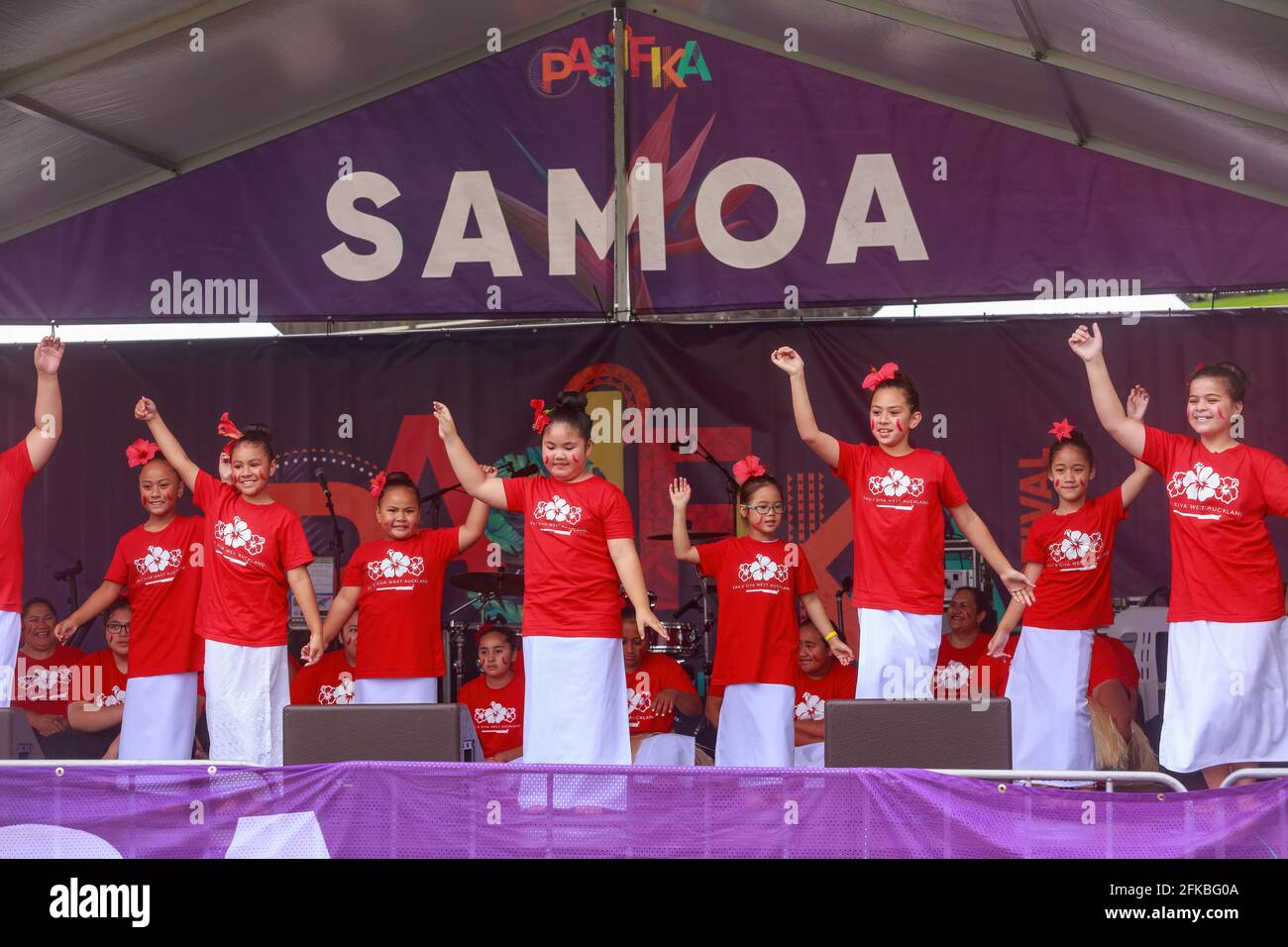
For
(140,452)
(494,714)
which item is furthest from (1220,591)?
(140,452)

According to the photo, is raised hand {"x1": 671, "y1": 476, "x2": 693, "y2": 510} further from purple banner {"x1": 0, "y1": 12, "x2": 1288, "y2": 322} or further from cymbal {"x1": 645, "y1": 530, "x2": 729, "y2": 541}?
purple banner {"x1": 0, "y1": 12, "x2": 1288, "y2": 322}

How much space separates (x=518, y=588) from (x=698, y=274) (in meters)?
2.03

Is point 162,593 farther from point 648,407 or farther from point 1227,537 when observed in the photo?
point 1227,537

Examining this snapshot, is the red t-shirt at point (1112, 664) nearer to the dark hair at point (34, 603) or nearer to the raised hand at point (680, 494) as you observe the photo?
the raised hand at point (680, 494)

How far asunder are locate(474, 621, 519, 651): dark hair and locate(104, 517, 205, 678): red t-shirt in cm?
154

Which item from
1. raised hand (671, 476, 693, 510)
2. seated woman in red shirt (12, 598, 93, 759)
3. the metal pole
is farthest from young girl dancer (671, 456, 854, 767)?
seated woman in red shirt (12, 598, 93, 759)

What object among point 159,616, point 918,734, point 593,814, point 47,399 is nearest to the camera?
point 593,814

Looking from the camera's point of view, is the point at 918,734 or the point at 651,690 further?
the point at 651,690

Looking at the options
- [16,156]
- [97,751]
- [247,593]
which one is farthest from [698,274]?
[97,751]

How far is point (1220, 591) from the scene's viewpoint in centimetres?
575

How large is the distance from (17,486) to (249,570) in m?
1.38

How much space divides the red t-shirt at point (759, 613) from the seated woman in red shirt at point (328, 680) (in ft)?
7.34

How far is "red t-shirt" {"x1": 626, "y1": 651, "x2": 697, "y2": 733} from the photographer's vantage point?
767cm

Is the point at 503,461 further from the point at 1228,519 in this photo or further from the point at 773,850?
the point at 773,850
